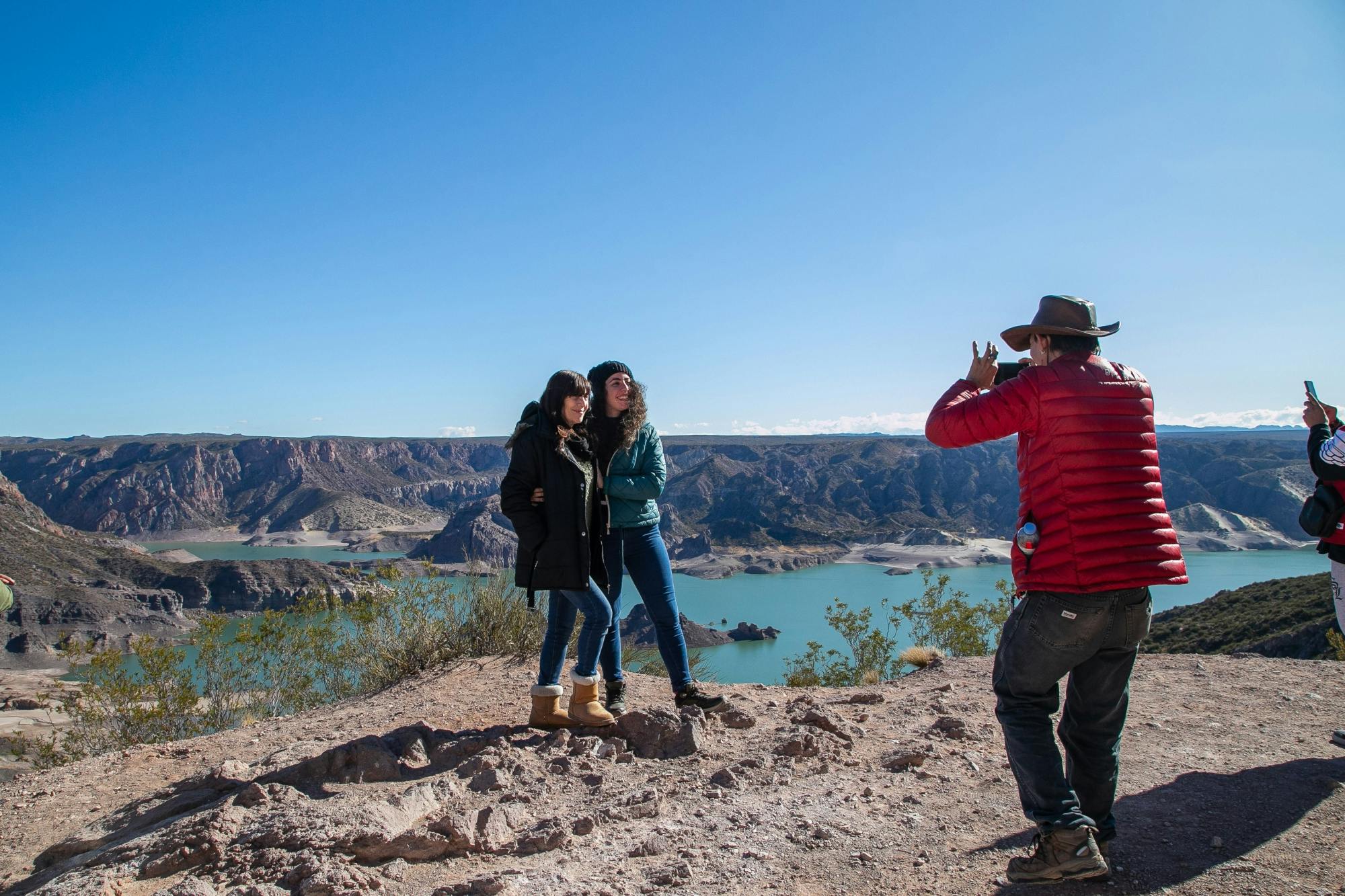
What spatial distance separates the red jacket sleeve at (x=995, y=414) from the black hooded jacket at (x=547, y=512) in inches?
58.3

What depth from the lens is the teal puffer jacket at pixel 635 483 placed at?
10.8ft

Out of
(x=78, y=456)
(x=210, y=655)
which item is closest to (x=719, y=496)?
(x=78, y=456)

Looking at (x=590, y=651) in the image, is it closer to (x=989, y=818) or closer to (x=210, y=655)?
(x=989, y=818)

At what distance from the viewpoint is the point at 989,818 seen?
2.45m

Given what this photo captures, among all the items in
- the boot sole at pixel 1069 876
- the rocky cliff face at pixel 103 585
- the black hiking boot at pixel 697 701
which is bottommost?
the rocky cliff face at pixel 103 585

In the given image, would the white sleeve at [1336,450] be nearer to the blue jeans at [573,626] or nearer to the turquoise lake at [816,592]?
the blue jeans at [573,626]

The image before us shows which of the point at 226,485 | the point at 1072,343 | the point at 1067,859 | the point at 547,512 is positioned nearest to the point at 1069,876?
the point at 1067,859

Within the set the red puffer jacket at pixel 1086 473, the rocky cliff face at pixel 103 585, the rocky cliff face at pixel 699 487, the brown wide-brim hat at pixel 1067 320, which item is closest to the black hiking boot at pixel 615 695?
the red puffer jacket at pixel 1086 473

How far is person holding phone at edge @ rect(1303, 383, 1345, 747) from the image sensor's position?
9.75 ft

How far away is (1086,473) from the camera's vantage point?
1913mm

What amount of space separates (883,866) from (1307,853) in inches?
45.2

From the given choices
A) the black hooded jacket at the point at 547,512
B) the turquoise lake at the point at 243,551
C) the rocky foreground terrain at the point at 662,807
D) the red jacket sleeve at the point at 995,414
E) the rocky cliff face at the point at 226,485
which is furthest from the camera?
the rocky cliff face at the point at 226,485

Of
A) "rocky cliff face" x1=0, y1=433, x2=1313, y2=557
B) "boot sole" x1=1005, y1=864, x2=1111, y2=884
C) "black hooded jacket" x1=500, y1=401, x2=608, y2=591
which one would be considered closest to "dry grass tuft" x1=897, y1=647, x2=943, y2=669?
"black hooded jacket" x1=500, y1=401, x2=608, y2=591

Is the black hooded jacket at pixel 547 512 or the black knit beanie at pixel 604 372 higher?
the black knit beanie at pixel 604 372
